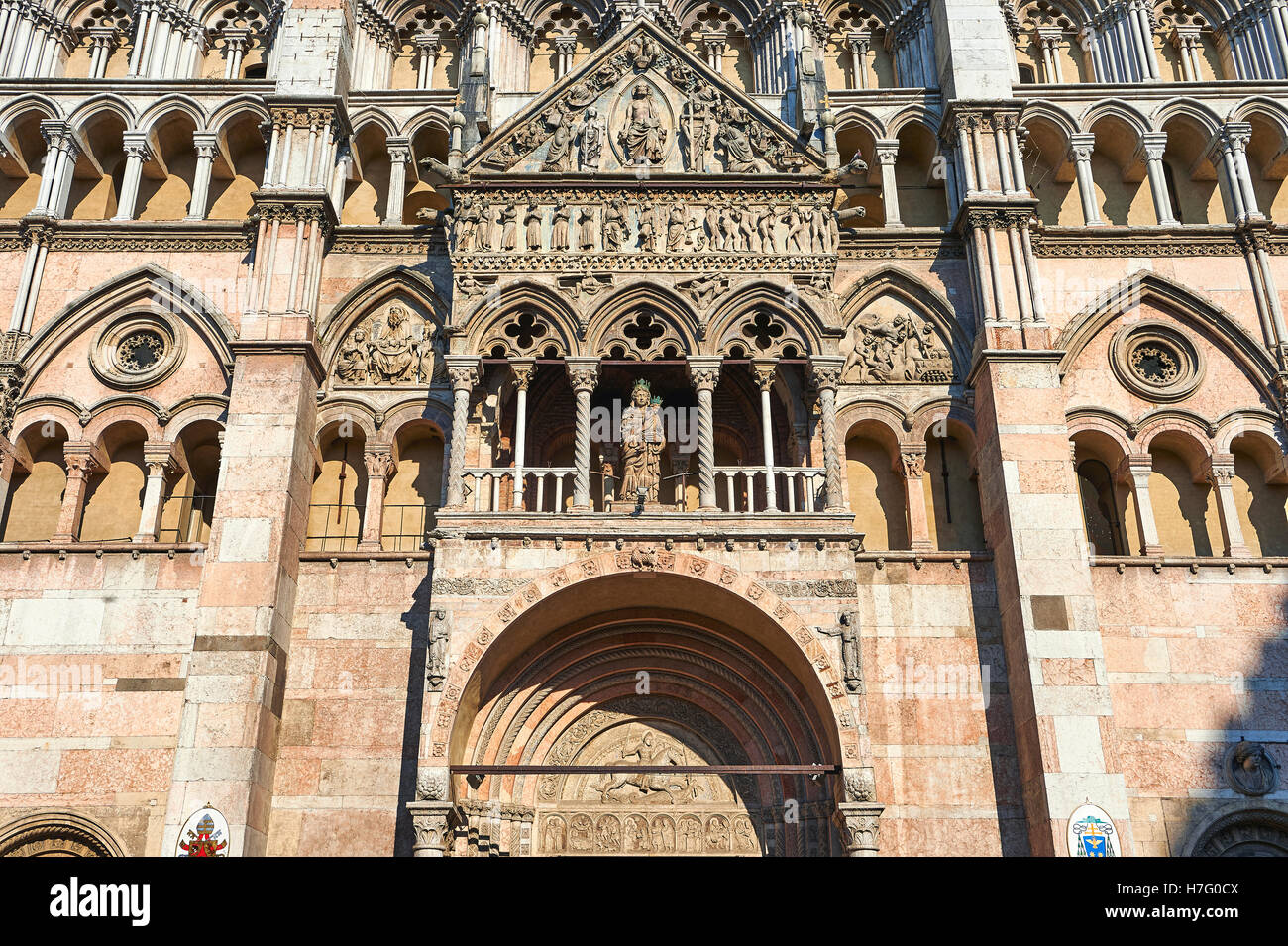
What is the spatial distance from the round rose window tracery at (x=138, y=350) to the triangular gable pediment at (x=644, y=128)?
5740 millimetres

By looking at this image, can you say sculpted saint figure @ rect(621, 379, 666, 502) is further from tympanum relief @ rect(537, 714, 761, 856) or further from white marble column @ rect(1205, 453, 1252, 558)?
white marble column @ rect(1205, 453, 1252, 558)

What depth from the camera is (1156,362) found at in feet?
64.2

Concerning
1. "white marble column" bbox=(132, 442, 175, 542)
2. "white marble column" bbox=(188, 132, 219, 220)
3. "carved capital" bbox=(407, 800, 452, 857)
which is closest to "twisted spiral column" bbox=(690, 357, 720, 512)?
"carved capital" bbox=(407, 800, 452, 857)

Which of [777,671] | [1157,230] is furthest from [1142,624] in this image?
[1157,230]

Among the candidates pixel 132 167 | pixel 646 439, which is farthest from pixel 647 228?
pixel 132 167

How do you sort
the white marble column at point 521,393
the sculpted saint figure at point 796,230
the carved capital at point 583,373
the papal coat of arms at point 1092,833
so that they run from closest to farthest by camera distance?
1. the papal coat of arms at point 1092,833
2. the white marble column at point 521,393
3. the carved capital at point 583,373
4. the sculpted saint figure at point 796,230

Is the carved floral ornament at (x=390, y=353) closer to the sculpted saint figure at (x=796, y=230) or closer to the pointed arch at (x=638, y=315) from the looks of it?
the pointed arch at (x=638, y=315)

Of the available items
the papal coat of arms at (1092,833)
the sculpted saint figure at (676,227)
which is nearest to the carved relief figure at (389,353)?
the sculpted saint figure at (676,227)

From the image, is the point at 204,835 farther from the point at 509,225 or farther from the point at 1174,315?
the point at 1174,315

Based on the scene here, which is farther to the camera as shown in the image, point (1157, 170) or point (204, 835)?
point (1157, 170)

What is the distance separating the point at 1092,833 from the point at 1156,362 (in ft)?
27.2

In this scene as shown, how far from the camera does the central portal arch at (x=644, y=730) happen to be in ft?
54.7

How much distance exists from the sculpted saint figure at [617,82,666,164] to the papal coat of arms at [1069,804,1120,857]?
11.8m

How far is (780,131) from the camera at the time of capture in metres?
19.4
